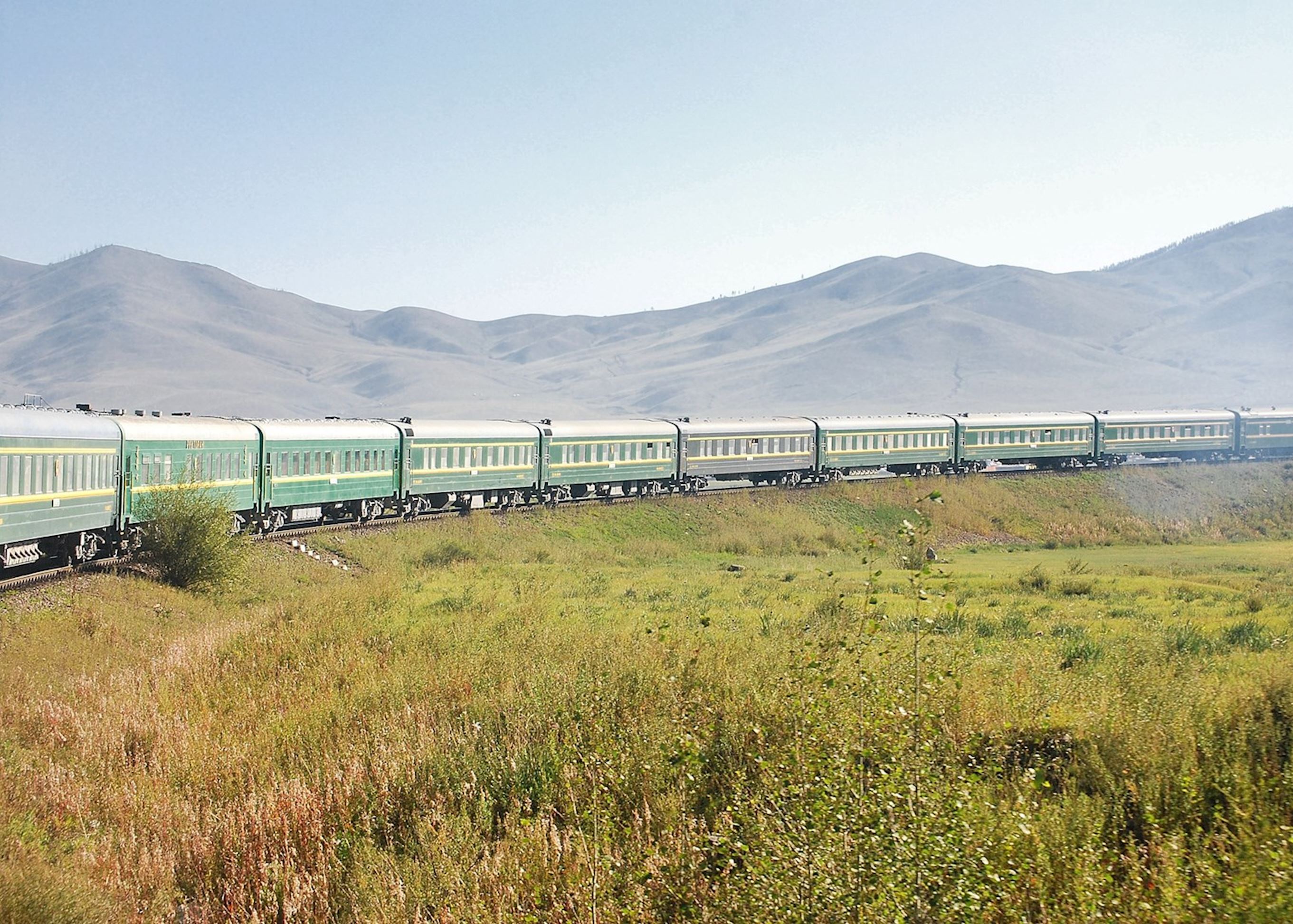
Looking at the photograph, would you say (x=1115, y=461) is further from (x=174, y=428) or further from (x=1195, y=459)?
(x=174, y=428)

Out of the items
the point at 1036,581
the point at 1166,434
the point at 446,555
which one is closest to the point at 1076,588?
the point at 1036,581

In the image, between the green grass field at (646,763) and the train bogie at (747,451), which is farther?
the train bogie at (747,451)

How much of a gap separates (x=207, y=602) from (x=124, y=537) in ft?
13.9

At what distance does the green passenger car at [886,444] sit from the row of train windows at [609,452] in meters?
10.2

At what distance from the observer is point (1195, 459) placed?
7944cm

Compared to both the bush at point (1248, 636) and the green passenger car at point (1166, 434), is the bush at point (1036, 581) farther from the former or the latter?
the green passenger car at point (1166, 434)

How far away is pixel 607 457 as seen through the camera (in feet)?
164

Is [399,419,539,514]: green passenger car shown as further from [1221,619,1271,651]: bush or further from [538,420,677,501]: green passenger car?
[1221,619,1271,651]: bush

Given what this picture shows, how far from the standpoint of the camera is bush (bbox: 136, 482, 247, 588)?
2784cm

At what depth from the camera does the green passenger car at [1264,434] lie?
3221 inches

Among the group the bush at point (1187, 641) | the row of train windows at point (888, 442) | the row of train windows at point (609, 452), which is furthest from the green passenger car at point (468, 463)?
the bush at point (1187, 641)

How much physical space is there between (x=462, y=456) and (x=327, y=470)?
685 centimetres

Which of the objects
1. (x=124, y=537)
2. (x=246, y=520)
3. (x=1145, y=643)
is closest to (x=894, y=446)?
(x=246, y=520)

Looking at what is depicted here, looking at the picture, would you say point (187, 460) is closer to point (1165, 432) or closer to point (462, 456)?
point (462, 456)
